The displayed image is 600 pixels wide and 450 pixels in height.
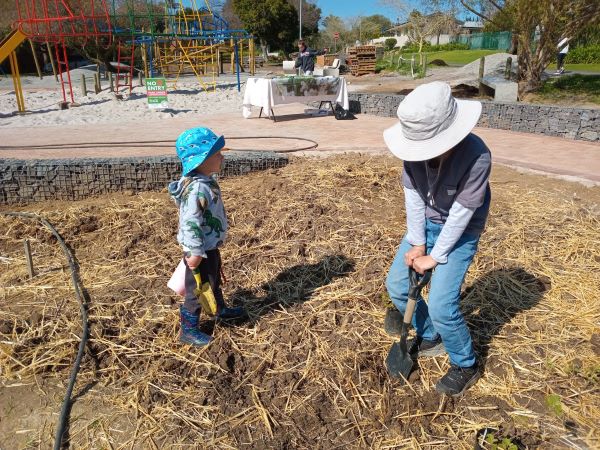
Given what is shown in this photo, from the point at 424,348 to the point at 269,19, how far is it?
44632mm

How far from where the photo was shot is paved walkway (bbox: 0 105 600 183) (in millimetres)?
7234

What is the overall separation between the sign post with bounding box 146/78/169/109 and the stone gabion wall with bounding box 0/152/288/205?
7.18m

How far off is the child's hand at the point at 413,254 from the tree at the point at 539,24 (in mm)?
10981

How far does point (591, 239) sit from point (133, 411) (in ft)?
12.8

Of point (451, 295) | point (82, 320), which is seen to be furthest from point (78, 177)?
point (451, 295)

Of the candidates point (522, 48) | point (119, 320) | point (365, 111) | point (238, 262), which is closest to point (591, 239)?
point (238, 262)

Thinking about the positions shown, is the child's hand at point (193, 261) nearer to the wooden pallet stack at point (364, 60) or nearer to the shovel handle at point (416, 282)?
Result: the shovel handle at point (416, 282)

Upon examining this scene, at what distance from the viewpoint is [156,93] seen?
12.6 m

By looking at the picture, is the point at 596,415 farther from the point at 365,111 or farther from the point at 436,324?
the point at 365,111

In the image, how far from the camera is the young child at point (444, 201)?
6.99 feet

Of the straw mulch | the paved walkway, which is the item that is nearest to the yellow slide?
the paved walkway

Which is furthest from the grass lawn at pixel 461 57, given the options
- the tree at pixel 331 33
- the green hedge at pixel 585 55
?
the tree at pixel 331 33

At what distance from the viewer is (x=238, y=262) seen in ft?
13.0

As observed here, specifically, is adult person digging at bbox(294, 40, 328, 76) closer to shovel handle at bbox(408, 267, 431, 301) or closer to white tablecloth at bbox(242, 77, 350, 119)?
white tablecloth at bbox(242, 77, 350, 119)
